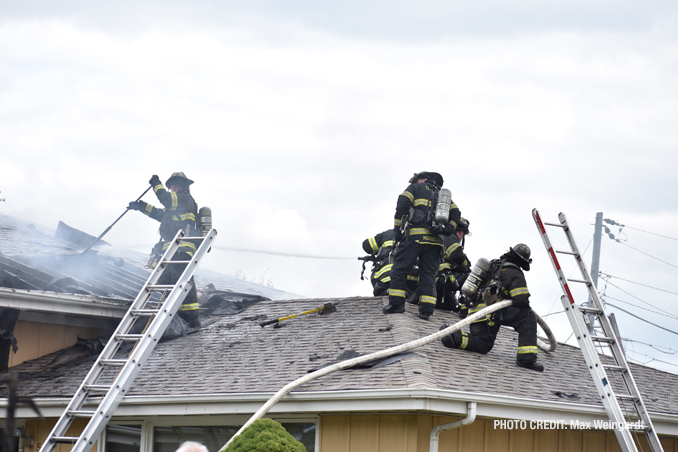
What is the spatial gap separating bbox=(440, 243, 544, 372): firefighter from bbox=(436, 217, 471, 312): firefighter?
170 cm

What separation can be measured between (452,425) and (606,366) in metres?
1.99

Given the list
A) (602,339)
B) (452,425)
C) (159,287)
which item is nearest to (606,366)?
(602,339)

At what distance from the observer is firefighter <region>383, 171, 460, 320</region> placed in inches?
329

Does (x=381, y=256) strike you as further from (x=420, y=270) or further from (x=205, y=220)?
(x=205, y=220)

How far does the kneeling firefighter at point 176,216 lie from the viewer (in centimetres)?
947

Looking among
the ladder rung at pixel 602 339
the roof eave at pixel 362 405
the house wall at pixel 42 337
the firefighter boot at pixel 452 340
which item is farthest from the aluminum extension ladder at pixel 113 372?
the ladder rung at pixel 602 339

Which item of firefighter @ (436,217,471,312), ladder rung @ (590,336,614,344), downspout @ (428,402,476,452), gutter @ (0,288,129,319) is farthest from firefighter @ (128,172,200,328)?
ladder rung @ (590,336,614,344)

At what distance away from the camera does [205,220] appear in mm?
9992

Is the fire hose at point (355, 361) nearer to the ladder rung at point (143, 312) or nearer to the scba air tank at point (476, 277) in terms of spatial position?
the scba air tank at point (476, 277)

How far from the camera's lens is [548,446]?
7.25m

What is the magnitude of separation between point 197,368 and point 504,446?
3405mm

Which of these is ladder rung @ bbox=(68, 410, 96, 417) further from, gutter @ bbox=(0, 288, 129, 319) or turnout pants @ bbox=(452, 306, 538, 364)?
turnout pants @ bbox=(452, 306, 538, 364)

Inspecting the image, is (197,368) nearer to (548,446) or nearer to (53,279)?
(53,279)

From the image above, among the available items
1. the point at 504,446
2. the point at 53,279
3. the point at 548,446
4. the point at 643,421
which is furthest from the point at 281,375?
the point at 53,279
